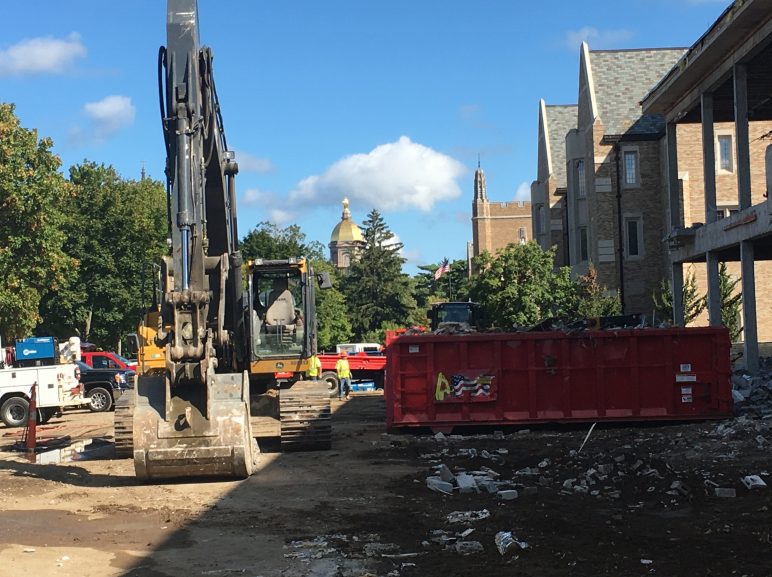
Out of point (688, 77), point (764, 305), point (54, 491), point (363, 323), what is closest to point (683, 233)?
point (688, 77)

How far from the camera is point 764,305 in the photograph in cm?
3812

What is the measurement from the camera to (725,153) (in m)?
40.2

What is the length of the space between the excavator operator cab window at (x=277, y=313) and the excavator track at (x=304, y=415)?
43.8 inches

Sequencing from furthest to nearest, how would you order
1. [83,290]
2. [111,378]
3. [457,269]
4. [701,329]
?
[457,269] < [83,290] < [111,378] < [701,329]

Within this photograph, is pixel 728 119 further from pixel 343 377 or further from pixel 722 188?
pixel 343 377

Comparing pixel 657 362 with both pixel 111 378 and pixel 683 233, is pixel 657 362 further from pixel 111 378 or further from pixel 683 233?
pixel 111 378

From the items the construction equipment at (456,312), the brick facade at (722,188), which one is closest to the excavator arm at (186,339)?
the construction equipment at (456,312)

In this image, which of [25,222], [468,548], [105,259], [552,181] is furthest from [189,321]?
[105,259]

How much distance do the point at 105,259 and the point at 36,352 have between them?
24.6 meters

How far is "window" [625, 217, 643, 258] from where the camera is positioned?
42312 mm

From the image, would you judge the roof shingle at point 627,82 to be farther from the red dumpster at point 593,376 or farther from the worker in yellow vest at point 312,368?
the worker in yellow vest at point 312,368

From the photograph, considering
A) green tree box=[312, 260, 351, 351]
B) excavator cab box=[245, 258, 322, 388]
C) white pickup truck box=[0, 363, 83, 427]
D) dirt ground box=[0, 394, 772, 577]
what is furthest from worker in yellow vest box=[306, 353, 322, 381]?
green tree box=[312, 260, 351, 351]

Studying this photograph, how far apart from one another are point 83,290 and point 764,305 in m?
36.5

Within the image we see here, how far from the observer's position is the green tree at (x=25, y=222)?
3738 centimetres
